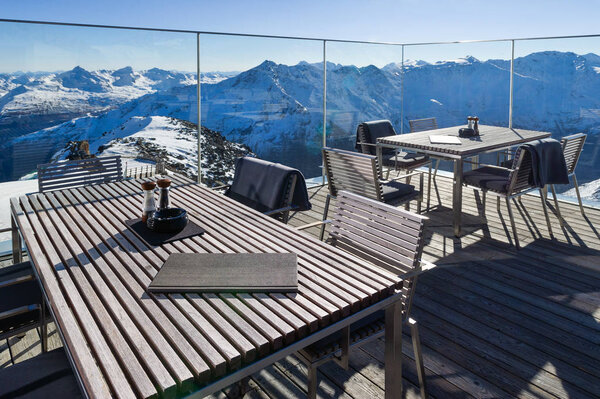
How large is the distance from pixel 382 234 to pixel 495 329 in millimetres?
1059

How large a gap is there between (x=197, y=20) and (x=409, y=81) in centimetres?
1849

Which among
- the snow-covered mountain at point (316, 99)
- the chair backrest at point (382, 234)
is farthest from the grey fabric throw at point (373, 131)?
the chair backrest at point (382, 234)

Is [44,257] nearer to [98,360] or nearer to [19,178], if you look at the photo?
[98,360]

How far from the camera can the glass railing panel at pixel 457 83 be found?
5617mm

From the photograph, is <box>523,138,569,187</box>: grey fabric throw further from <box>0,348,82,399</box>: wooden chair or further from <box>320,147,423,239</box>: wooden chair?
<box>0,348,82,399</box>: wooden chair

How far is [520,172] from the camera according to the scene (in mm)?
3635

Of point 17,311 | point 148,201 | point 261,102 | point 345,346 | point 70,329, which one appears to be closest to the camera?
point 70,329

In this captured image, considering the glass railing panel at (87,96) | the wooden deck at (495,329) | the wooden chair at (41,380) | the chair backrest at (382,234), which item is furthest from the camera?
the glass railing panel at (87,96)

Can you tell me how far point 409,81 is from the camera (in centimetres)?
671

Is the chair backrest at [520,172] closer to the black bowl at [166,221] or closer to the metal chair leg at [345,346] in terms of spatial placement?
the metal chair leg at [345,346]

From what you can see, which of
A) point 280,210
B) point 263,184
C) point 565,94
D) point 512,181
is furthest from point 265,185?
point 565,94

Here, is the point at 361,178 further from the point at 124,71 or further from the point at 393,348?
the point at 124,71

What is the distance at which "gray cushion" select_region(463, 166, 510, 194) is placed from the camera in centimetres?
376

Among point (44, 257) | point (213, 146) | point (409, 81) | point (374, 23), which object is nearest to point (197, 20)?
point (374, 23)
